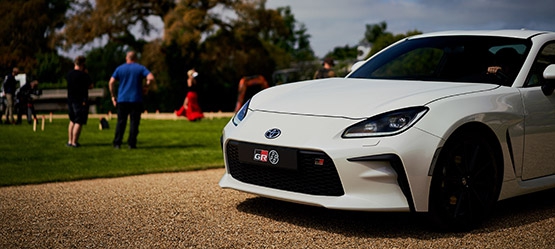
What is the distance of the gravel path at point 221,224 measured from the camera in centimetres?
491

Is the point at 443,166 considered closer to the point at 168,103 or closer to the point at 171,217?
the point at 171,217

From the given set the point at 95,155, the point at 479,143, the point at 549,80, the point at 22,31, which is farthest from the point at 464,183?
the point at 22,31

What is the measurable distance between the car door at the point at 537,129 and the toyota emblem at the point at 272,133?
6.73ft

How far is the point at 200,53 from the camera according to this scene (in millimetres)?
40969

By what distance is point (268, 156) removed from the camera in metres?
5.25

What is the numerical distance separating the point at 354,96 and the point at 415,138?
2.58 ft

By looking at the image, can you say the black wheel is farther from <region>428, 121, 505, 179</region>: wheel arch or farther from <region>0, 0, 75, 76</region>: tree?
<region>0, 0, 75, 76</region>: tree

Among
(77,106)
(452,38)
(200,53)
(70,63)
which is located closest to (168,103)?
(200,53)

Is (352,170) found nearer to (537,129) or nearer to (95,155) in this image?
(537,129)

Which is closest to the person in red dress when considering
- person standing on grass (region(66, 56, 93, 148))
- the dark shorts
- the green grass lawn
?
the green grass lawn

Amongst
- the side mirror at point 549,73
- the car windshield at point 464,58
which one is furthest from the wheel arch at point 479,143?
the side mirror at point 549,73

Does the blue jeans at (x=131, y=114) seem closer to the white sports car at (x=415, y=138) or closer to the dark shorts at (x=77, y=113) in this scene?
the dark shorts at (x=77, y=113)

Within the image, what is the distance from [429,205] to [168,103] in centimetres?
3385

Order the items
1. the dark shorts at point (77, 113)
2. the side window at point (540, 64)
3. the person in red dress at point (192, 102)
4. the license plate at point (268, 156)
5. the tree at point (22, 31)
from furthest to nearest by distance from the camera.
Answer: the tree at point (22, 31) → the person in red dress at point (192, 102) → the dark shorts at point (77, 113) → the side window at point (540, 64) → the license plate at point (268, 156)
